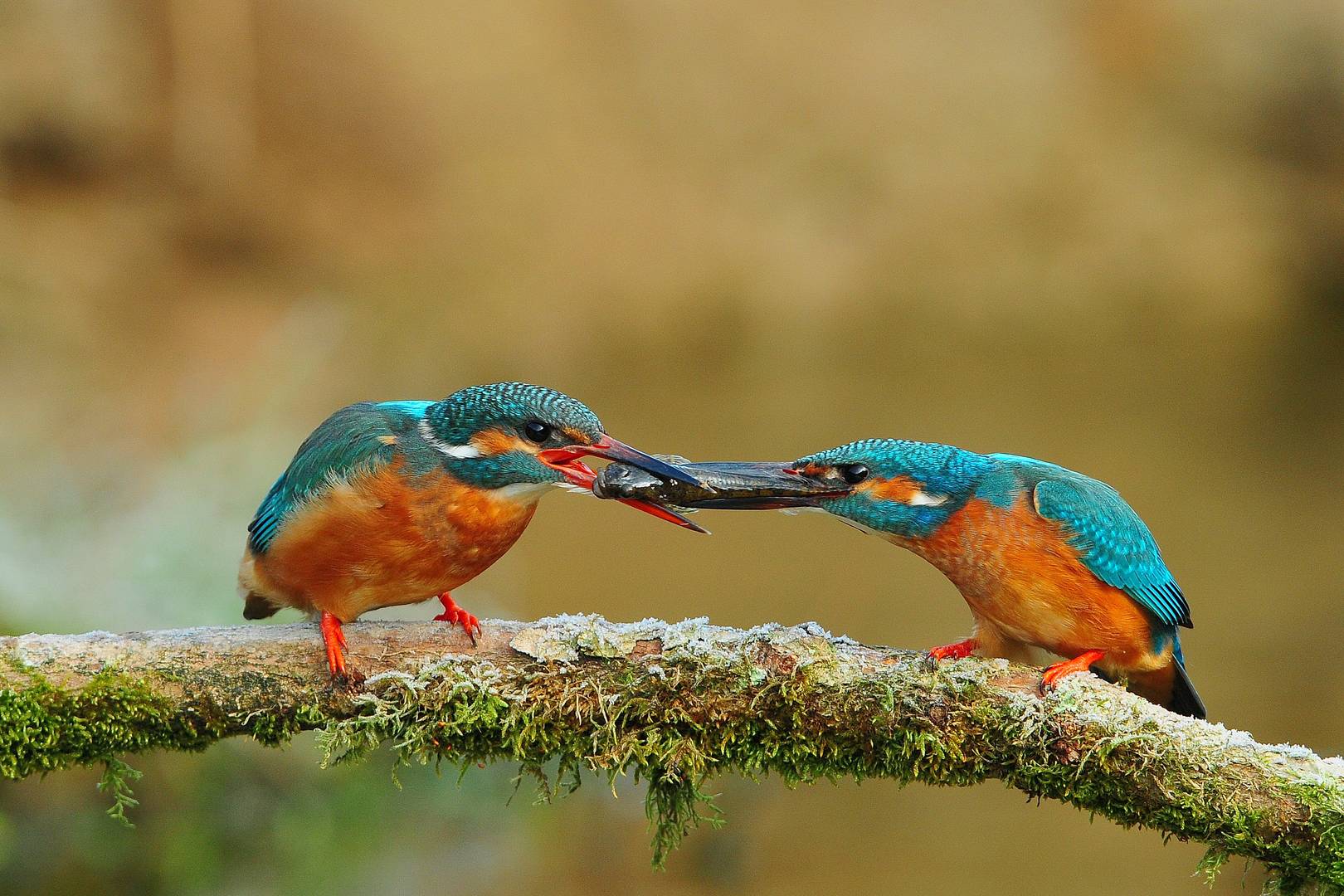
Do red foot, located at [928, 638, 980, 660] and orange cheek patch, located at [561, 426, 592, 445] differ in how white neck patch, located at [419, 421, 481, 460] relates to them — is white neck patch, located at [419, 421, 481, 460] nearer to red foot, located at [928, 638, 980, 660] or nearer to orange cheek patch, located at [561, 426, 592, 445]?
orange cheek patch, located at [561, 426, 592, 445]

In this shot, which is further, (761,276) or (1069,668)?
(761,276)

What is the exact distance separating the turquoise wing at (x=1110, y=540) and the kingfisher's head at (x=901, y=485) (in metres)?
0.15

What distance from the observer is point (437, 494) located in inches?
87.3

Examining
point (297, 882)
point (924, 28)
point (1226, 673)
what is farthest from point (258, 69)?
point (1226, 673)

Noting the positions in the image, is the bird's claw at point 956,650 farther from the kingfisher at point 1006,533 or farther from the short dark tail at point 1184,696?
the short dark tail at point 1184,696

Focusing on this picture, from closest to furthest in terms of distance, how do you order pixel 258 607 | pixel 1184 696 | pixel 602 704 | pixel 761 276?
pixel 602 704 → pixel 1184 696 → pixel 258 607 → pixel 761 276

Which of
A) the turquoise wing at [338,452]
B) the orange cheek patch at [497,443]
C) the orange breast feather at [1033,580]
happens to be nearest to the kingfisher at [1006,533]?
the orange breast feather at [1033,580]

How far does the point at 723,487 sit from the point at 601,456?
9.5 inches

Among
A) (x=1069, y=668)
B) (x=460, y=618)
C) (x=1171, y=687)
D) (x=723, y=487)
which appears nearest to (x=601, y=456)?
(x=723, y=487)

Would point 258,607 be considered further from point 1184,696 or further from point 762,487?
point 1184,696

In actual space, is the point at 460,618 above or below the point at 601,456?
below

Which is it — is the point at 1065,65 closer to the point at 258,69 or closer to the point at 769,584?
the point at 769,584

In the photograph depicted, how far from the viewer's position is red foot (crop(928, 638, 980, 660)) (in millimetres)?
2174

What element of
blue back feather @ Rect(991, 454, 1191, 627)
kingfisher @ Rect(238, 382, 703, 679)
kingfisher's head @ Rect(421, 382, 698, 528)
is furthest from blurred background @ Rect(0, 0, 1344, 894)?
blue back feather @ Rect(991, 454, 1191, 627)
